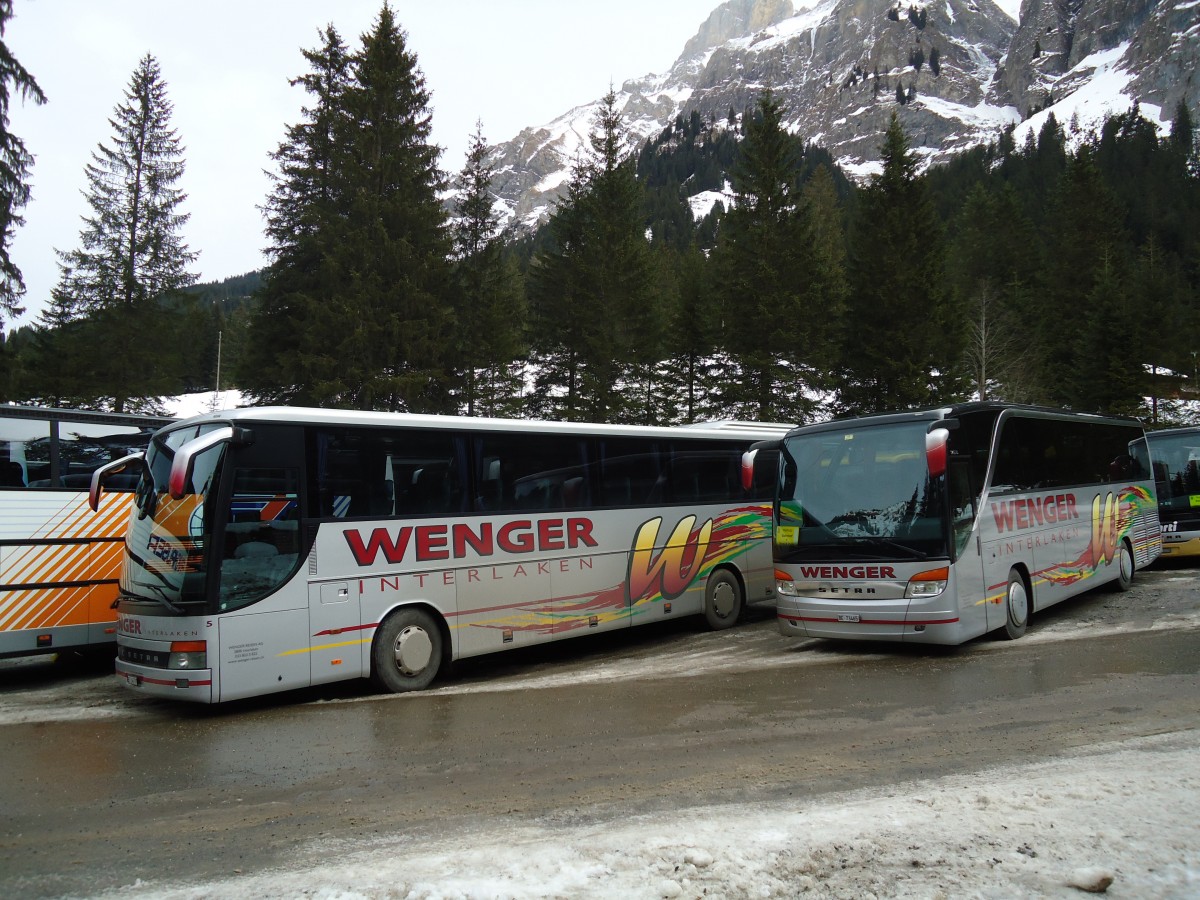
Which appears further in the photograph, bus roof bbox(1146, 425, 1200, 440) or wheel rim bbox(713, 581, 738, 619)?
bus roof bbox(1146, 425, 1200, 440)

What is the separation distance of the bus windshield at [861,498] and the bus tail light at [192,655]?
6.94 m

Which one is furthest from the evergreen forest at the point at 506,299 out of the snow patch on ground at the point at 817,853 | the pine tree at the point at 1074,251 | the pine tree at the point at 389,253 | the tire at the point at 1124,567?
the snow patch on ground at the point at 817,853

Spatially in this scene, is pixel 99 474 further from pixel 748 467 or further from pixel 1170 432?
pixel 1170 432

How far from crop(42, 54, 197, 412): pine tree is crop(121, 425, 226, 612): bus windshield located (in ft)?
85.6

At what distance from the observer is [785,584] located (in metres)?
11.2

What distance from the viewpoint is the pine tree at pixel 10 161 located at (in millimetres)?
19406

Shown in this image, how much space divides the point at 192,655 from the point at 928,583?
316 inches

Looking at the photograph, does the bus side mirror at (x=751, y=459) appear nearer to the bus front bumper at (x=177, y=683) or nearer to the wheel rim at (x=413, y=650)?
the wheel rim at (x=413, y=650)

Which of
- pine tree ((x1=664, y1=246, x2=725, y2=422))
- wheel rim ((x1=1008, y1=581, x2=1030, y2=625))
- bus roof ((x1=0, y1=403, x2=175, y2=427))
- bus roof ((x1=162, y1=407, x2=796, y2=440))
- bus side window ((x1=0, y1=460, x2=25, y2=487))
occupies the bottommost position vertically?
wheel rim ((x1=1008, y1=581, x2=1030, y2=625))

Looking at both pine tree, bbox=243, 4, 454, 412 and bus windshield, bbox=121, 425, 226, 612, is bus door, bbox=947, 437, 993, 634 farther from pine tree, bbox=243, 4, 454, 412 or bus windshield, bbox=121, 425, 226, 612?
pine tree, bbox=243, 4, 454, 412

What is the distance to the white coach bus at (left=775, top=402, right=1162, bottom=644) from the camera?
1007 cm

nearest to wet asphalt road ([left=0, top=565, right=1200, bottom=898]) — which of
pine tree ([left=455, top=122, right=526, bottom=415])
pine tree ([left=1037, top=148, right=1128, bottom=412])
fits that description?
pine tree ([left=455, top=122, right=526, bottom=415])

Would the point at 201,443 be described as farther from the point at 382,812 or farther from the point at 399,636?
the point at 382,812

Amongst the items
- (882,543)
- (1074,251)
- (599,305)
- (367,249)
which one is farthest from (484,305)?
(1074,251)
